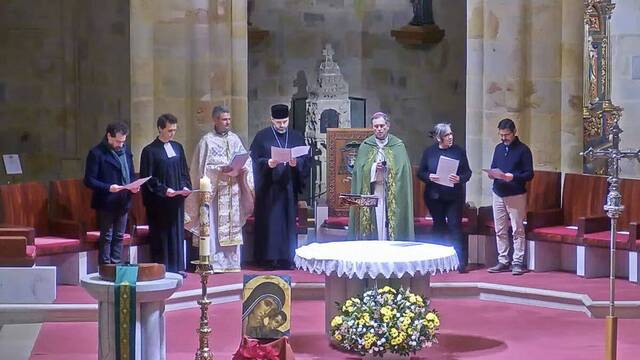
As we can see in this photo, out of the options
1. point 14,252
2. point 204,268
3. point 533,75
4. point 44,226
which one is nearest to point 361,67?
point 533,75

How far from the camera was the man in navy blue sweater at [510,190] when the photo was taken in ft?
42.9

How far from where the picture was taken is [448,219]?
13.1m

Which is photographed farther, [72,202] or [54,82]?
[54,82]

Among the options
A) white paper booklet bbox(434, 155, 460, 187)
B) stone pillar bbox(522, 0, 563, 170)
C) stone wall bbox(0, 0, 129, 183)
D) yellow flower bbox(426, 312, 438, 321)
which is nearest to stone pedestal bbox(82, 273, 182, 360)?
yellow flower bbox(426, 312, 438, 321)

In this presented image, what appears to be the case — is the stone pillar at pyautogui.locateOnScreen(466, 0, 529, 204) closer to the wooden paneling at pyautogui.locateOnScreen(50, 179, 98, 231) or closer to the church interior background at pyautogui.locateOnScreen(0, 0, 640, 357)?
the church interior background at pyautogui.locateOnScreen(0, 0, 640, 357)

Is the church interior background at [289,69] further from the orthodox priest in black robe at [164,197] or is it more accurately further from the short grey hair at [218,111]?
the orthodox priest in black robe at [164,197]

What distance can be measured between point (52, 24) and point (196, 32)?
8.50 ft

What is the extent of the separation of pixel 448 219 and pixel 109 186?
3.27 meters

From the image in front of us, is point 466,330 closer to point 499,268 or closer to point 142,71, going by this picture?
point 499,268

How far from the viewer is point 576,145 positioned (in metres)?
14.4

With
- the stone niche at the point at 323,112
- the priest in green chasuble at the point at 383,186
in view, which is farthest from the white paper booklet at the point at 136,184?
the stone niche at the point at 323,112

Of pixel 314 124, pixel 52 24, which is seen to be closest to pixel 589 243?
pixel 314 124

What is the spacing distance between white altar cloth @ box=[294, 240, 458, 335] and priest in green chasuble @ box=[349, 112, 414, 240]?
1680 mm

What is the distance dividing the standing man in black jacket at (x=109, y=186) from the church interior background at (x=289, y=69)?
6.42 ft
